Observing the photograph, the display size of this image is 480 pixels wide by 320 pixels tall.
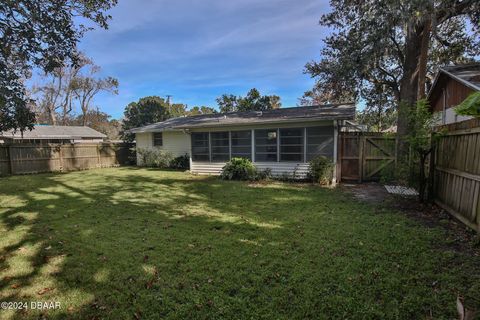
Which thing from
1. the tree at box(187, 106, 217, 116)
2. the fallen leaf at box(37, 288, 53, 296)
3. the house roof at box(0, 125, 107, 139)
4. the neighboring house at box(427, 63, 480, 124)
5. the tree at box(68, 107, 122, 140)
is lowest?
the fallen leaf at box(37, 288, 53, 296)

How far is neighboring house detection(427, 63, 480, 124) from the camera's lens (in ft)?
22.1

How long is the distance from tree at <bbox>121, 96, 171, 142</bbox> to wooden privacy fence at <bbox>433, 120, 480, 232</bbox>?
3121cm

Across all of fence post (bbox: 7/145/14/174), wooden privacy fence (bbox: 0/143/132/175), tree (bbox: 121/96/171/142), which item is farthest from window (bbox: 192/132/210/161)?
tree (bbox: 121/96/171/142)

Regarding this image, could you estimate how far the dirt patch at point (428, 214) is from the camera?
13.0 feet

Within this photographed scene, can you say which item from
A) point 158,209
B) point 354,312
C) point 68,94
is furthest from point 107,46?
point 68,94

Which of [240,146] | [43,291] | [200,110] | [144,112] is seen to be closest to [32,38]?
[43,291]

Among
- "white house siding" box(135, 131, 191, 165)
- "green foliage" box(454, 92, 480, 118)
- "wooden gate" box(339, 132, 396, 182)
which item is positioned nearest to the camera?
"green foliage" box(454, 92, 480, 118)

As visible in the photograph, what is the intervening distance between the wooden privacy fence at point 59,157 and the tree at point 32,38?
8.48 metres

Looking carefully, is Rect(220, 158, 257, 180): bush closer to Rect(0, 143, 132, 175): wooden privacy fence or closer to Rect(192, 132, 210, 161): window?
Rect(192, 132, 210, 161): window

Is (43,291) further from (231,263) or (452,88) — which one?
(452,88)

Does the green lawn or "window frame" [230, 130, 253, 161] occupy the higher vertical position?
"window frame" [230, 130, 253, 161]

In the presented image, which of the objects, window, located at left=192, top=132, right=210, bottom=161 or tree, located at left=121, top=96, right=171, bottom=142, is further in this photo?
tree, located at left=121, top=96, right=171, bottom=142

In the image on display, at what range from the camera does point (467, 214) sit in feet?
15.1

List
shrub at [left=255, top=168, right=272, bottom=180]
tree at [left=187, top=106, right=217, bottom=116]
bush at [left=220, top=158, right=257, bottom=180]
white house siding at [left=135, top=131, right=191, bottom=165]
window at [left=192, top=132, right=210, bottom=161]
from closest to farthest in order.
→ bush at [left=220, top=158, right=257, bottom=180]
shrub at [left=255, top=168, right=272, bottom=180]
window at [left=192, top=132, right=210, bottom=161]
white house siding at [left=135, top=131, right=191, bottom=165]
tree at [left=187, top=106, right=217, bottom=116]
